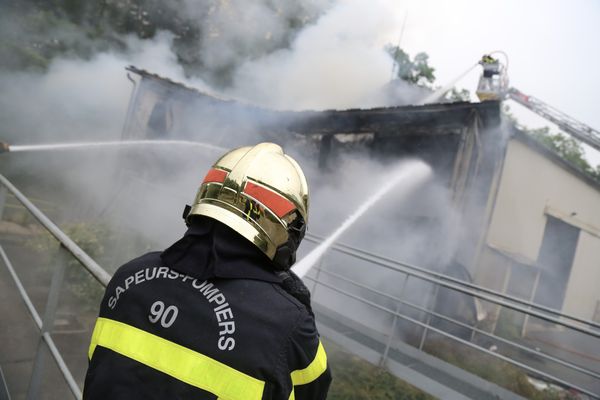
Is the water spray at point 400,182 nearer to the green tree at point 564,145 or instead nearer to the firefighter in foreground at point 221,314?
the firefighter in foreground at point 221,314

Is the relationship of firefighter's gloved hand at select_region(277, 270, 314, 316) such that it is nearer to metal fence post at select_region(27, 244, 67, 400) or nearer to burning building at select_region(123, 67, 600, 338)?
metal fence post at select_region(27, 244, 67, 400)

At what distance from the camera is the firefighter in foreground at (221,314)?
1.05 m

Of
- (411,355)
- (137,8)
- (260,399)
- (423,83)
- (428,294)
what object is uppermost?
(423,83)

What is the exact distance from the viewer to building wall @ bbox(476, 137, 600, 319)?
785 centimetres

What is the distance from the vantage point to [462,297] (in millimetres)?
6117

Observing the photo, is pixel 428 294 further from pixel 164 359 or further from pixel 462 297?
pixel 164 359

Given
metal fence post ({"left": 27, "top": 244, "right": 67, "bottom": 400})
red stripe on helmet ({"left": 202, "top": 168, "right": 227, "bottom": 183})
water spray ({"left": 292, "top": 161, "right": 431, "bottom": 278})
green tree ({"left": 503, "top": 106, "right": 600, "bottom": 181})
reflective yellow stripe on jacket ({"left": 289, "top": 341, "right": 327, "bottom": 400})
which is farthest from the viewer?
green tree ({"left": 503, "top": 106, "right": 600, "bottom": 181})

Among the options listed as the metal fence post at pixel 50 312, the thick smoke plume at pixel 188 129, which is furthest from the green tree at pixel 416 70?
the metal fence post at pixel 50 312

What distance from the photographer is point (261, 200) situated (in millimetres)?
1347

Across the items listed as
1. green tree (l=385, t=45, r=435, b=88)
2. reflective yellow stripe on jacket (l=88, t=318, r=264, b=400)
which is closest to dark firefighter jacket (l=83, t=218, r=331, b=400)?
reflective yellow stripe on jacket (l=88, t=318, r=264, b=400)

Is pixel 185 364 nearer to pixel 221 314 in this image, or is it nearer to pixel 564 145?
pixel 221 314

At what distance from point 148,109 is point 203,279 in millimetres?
11561

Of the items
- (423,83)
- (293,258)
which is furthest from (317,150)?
(423,83)

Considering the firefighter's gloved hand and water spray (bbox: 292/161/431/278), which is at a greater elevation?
water spray (bbox: 292/161/431/278)
